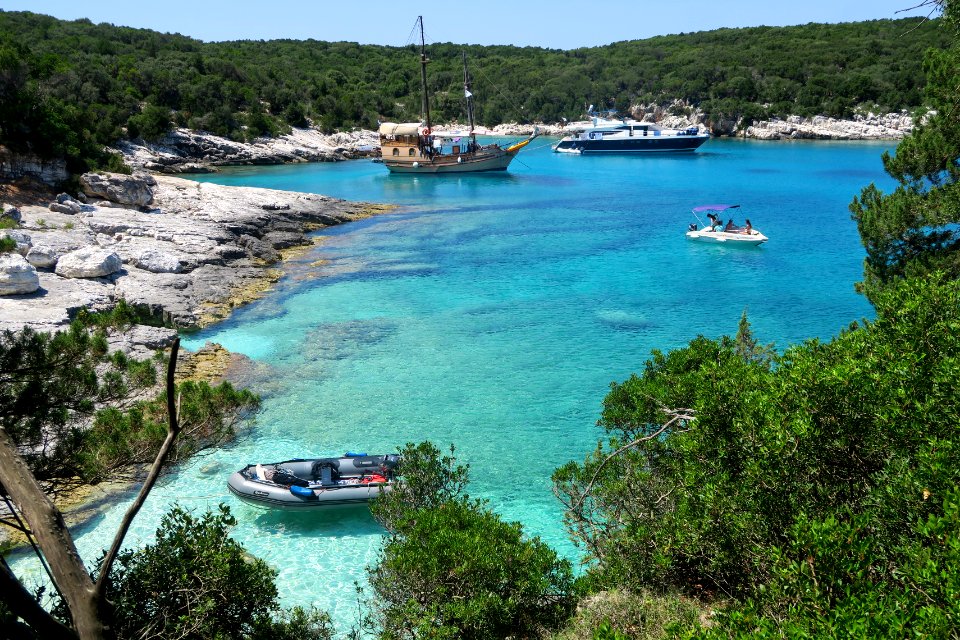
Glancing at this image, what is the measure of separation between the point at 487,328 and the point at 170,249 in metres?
14.0

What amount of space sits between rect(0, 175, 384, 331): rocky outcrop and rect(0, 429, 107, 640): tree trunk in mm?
14831

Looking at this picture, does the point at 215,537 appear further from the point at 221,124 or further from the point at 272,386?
the point at 221,124

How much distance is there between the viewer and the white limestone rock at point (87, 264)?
21672 millimetres

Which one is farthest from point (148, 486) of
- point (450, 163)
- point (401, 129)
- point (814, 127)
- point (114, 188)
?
point (814, 127)

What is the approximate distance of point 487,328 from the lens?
22.2 m

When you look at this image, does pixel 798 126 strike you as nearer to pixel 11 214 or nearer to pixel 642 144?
pixel 642 144

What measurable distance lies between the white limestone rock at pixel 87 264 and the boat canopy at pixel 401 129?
1544 inches

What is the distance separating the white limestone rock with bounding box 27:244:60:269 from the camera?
2153cm

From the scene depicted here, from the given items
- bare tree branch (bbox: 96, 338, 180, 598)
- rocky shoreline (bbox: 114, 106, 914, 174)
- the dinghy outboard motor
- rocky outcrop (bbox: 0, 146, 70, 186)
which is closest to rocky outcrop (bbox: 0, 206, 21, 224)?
rocky outcrop (bbox: 0, 146, 70, 186)

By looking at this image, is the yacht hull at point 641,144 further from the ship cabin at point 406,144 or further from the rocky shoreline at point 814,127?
the ship cabin at point 406,144

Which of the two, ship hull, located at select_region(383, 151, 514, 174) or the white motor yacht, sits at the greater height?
the white motor yacht

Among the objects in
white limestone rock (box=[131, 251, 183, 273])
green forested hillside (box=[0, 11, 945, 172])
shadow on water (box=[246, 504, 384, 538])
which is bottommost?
shadow on water (box=[246, 504, 384, 538])

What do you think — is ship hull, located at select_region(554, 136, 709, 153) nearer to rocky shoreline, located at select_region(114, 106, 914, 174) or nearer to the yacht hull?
the yacht hull

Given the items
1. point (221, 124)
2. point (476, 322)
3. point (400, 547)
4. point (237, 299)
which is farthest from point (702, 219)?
point (221, 124)
